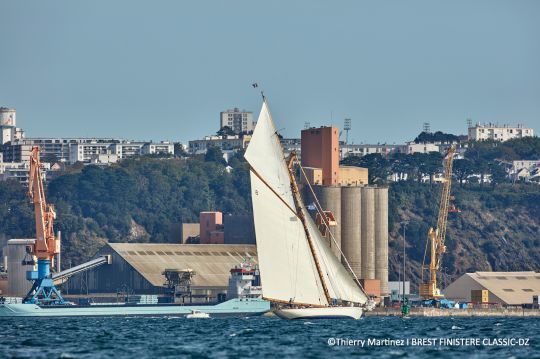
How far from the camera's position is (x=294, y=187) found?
148000 mm

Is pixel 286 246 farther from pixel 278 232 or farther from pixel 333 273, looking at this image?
pixel 333 273

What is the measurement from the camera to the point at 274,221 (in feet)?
477

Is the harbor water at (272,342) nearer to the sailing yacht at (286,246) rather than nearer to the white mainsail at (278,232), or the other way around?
the sailing yacht at (286,246)

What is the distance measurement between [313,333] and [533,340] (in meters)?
18.2

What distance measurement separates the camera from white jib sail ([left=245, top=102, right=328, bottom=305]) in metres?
144

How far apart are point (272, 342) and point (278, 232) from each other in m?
30.9

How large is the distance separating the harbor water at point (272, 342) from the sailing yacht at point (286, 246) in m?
2.39

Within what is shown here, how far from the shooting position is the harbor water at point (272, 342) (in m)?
103

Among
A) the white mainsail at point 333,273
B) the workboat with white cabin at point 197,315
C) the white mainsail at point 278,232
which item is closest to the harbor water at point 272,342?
the white mainsail at point 333,273

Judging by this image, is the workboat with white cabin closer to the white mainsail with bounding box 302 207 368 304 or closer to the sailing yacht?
the sailing yacht

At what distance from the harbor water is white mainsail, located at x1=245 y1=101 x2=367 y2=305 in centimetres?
390

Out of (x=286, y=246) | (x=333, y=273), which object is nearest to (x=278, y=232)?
(x=286, y=246)

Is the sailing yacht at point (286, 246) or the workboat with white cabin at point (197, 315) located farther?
the workboat with white cabin at point (197, 315)

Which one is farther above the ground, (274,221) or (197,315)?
(274,221)
